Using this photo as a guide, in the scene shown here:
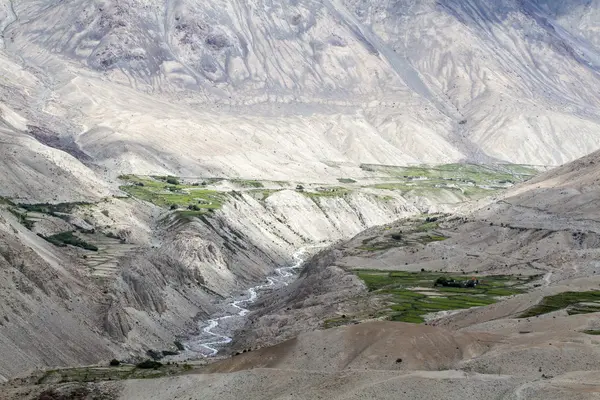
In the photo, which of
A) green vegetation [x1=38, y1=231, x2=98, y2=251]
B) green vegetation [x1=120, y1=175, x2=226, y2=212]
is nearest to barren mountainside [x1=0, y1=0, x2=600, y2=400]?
green vegetation [x1=38, y1=231, x2=98, y2=251]

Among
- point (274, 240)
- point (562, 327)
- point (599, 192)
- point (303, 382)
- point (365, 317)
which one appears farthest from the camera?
point (274, 240)

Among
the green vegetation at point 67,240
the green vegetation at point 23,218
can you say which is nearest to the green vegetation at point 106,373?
the green vegetation at point 67,240

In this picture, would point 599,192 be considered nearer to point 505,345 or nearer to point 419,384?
point 505,345

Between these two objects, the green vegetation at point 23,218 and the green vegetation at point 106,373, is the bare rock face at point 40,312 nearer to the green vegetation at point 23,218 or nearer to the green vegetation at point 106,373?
the green vegetation at point 106,373

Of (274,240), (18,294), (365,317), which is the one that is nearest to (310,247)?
(274,240)

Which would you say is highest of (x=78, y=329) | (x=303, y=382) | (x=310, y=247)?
(x=303, y=382)

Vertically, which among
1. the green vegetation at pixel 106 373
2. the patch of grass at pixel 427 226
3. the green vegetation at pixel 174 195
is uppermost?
the green vegetation at pixel 106 373

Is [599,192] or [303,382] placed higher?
[303,382]
